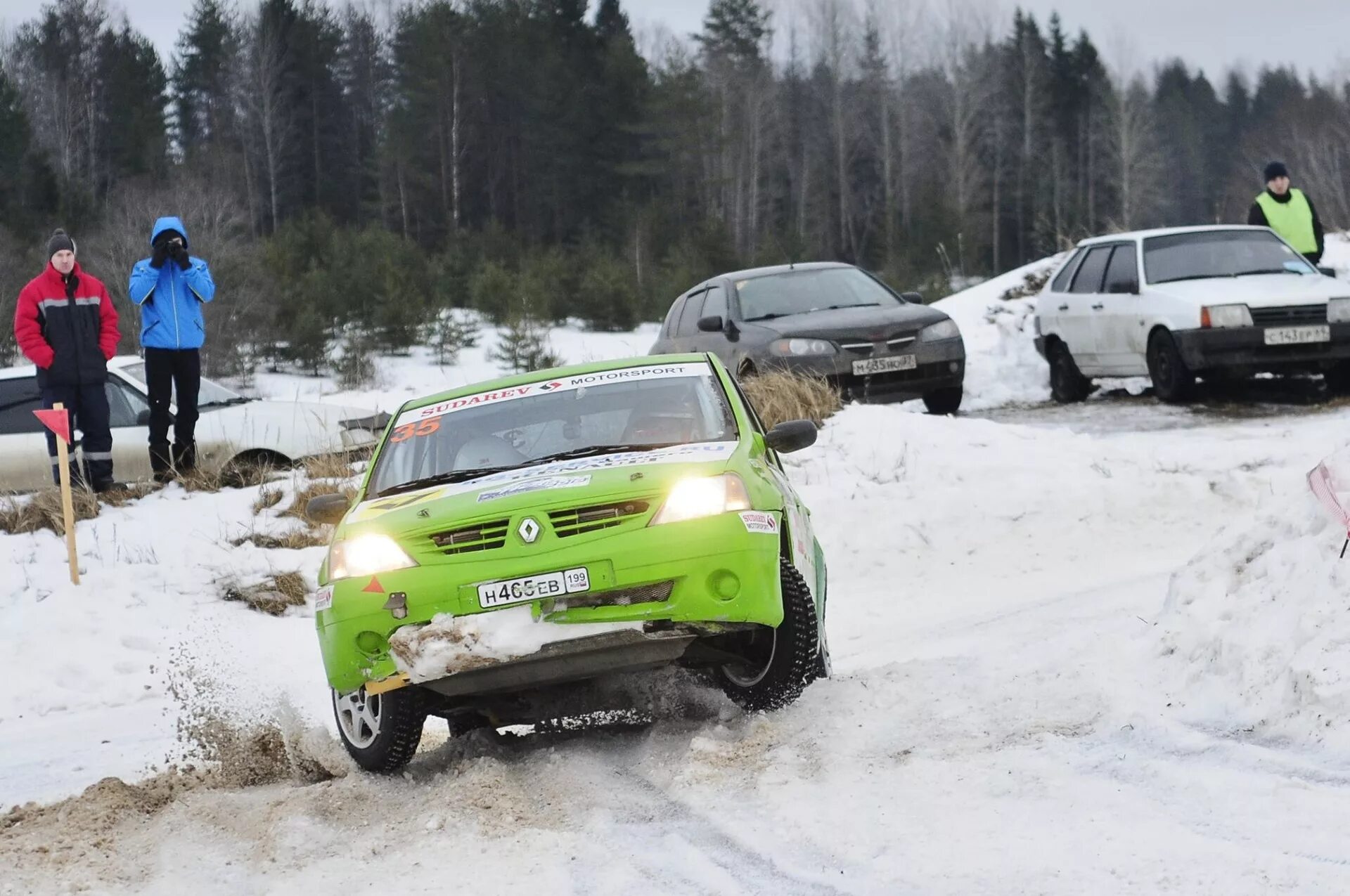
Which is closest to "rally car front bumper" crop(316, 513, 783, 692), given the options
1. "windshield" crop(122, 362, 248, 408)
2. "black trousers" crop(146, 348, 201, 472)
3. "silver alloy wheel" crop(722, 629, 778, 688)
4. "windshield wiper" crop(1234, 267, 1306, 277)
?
"silver alloy wheel" crop(722, 629, 778, 688)

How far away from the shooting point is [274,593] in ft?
34.1

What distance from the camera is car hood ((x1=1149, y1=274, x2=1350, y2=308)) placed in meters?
14.4

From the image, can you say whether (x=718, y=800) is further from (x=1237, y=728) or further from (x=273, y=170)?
(x=273, y=170)

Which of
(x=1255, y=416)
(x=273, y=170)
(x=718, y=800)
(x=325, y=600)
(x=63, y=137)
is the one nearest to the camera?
(x=718, y=800)

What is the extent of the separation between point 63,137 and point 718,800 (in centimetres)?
6545

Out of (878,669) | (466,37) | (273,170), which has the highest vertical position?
(466,37)

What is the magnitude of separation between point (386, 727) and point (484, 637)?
2.28 feet

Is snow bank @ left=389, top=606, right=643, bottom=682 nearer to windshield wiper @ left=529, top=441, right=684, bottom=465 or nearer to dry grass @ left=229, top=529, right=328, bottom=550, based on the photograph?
windshield wiper @ left=529, top=441, right=684, bottom=465

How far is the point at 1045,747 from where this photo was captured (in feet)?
17.3

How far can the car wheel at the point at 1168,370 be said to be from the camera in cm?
1498

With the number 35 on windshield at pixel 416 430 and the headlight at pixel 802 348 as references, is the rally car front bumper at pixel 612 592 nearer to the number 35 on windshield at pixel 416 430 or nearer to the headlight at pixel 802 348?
the number 35 on windshield at pixel 416 430

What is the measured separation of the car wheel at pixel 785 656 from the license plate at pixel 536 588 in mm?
842

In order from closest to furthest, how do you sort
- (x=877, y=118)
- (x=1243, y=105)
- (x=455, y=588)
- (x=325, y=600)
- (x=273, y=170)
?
(x=455, y=588)
(x=325, y=600)
(x=273, y=170)
(x=877, y=118)
(x=1243, y=105)

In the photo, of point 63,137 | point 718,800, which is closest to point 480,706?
point 718,800
